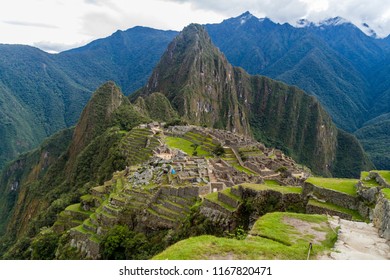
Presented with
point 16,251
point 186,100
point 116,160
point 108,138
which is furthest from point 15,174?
point 16,251

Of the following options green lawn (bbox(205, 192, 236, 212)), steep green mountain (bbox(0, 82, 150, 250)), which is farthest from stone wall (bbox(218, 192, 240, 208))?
steep green mountain (bbox(0, 82, 150, 250))

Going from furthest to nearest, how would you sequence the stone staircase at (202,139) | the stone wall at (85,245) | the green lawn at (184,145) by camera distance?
1. the stone staircase at (202,139)
2. the green lawn at (184,145)
3. the stone wall at (85,245)

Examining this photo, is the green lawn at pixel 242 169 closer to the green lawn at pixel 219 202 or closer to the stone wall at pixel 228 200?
the green lawn at pixel 219 202

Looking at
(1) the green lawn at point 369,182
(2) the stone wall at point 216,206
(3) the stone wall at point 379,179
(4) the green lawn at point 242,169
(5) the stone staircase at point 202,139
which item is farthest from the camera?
(5) the stone staircase at point 202,139

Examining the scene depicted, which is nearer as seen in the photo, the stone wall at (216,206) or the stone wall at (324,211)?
the stone wall at (324,211)

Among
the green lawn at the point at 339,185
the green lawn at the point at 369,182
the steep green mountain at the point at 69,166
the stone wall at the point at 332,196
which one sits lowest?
the steep green mountain at the point at 69,166

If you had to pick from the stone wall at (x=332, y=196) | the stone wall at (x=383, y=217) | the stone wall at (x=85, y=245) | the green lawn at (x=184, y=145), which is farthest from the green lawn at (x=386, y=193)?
the green lawn at (x=184, y=145)

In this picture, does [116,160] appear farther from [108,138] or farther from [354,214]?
[354,214]

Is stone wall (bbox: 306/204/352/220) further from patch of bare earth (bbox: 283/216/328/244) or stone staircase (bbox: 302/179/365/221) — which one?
patch of bare earth (bbox: 283/216/328/244)
